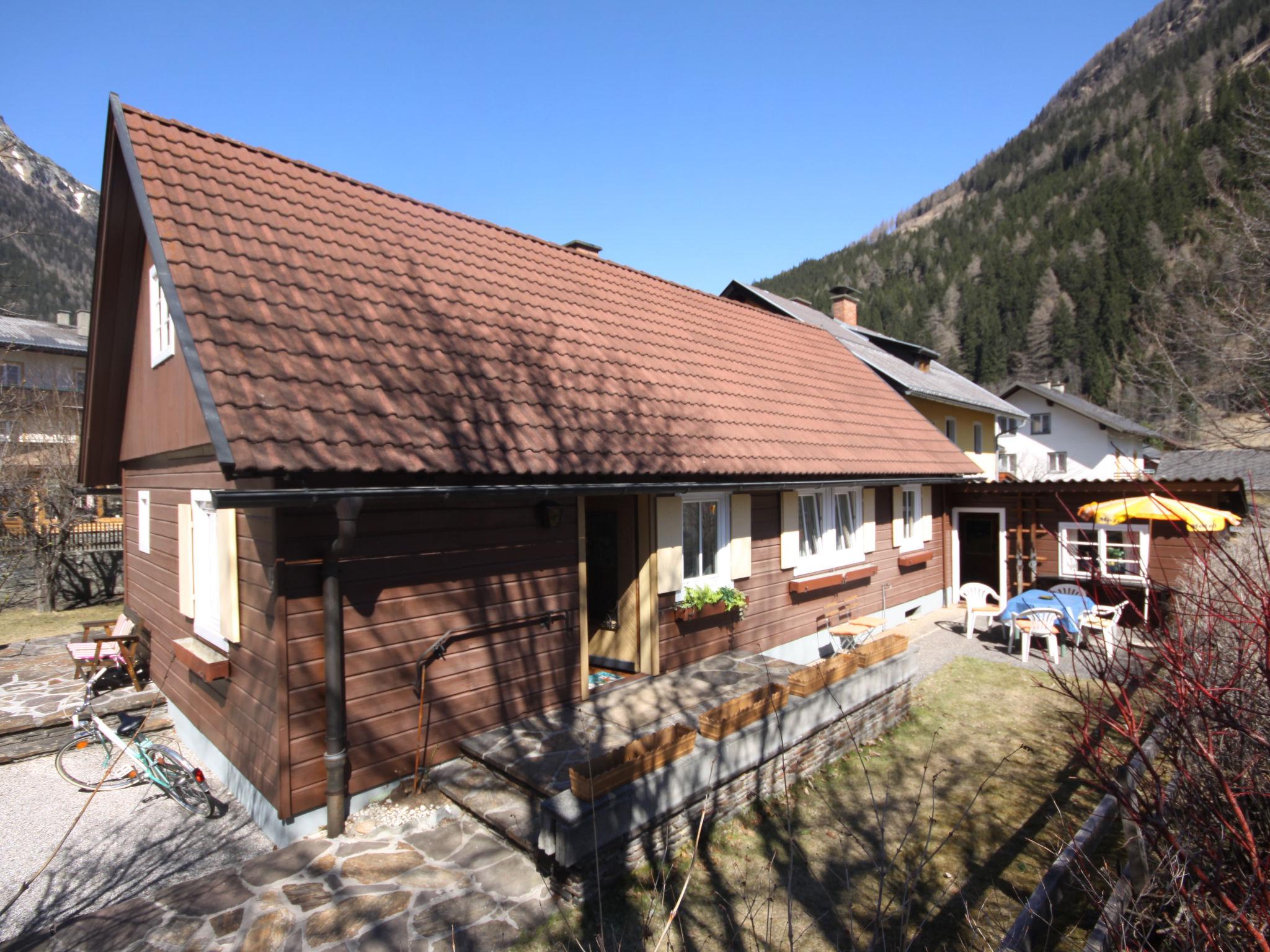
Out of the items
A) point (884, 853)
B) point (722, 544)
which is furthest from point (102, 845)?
point (722, 544)

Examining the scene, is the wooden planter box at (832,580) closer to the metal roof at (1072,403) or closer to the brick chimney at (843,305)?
the brick chimney at (843,305)

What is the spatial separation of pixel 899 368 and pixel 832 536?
29.6ft

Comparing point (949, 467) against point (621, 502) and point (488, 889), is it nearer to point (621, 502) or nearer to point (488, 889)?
point (621, 502)

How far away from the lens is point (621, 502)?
24.5ft

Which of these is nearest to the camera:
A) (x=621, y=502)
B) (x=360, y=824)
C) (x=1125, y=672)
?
(x=1125, y=672)

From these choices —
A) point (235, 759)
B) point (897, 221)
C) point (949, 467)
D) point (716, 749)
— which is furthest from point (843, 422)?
point (897, 221)

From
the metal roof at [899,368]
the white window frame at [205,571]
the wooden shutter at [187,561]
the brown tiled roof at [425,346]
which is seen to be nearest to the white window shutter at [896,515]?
the brown tiled roof at [425,346]

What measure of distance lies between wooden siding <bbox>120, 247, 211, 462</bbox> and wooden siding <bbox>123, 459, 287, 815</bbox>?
245 millimetres

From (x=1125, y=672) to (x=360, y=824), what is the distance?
4.69m

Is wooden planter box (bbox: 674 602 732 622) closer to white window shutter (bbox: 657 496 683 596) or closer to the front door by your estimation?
white window shutter (bbox: 657 496 683 596)

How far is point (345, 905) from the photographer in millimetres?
3953

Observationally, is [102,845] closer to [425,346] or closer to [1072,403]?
[425,346]

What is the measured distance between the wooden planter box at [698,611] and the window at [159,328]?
5383 mm

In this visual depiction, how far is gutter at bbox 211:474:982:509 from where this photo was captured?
13.2ft
